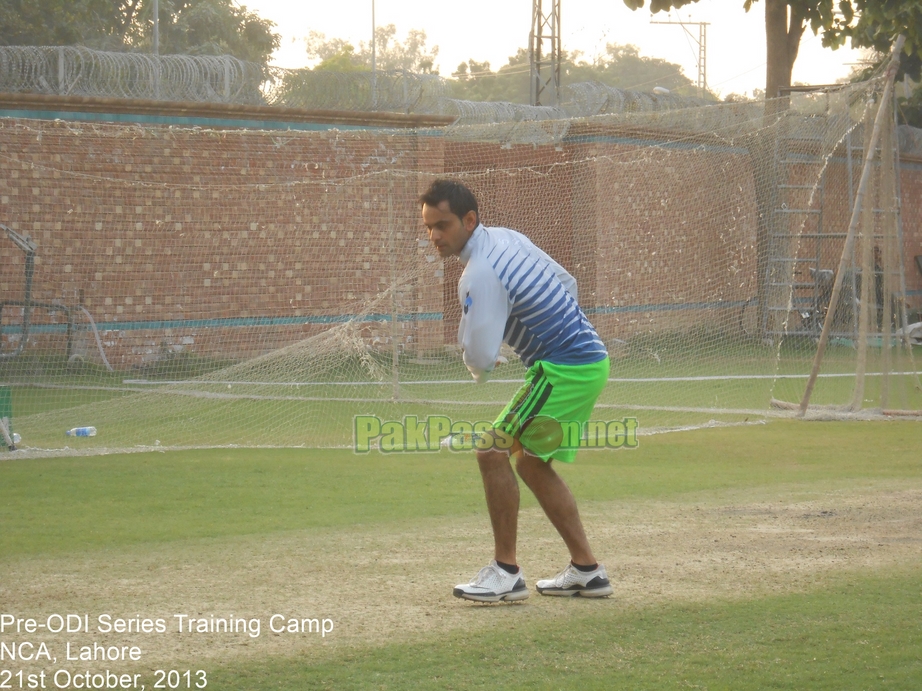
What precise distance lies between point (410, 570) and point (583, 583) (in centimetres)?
96

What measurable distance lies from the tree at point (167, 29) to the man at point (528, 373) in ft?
84.9

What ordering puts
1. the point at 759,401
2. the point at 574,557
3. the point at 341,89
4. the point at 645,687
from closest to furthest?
the point at 645,687, the point at 574,557, the point at 759,401, the point at 341,89

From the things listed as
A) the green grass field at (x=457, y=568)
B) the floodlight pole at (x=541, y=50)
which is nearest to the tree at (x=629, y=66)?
the floodlight pole at (x=541, y=50)

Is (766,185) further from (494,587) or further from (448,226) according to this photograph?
(494,587)

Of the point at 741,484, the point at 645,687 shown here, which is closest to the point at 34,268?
the point at 741,484

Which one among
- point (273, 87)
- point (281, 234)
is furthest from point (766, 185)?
point (273, 87)

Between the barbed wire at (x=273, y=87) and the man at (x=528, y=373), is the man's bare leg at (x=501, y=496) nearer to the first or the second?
the man at (x=528, y=373)

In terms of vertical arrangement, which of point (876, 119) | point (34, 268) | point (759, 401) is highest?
point (876, 119)

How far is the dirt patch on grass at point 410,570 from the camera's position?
14.9ft

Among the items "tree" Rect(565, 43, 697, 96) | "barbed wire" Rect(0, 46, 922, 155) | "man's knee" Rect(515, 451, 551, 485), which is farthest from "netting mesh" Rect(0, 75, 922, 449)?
"tree" Rect(565, 43, 697, 96)

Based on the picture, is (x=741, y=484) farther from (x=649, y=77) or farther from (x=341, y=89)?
(x=649, y=77)

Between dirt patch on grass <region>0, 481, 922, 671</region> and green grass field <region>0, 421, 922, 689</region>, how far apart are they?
0.02 meters

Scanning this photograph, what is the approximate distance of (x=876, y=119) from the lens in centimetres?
1220

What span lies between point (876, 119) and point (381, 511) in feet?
25.1
